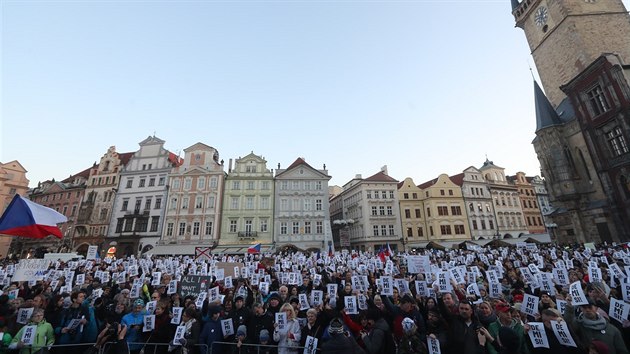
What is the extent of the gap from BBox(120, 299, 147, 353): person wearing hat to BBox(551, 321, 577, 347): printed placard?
7.77 m

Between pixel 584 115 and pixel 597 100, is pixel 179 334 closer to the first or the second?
pixel 584 115

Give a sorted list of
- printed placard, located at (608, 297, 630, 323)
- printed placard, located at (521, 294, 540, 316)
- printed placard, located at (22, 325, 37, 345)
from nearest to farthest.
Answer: printed placard, located at (608, 297, 630, 323), printed placard, located at (22, 325, 37, 345), printed placard, located at (521, 294, 540, 316)

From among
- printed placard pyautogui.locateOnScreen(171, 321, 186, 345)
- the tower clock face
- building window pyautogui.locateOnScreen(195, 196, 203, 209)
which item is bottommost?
printed placard pyautogui.locateOnScreen(171, 321, 186, 345)

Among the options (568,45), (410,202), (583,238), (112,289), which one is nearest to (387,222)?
(410,202)

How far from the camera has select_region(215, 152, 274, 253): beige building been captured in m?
36.7

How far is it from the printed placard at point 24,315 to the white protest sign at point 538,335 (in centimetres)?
962

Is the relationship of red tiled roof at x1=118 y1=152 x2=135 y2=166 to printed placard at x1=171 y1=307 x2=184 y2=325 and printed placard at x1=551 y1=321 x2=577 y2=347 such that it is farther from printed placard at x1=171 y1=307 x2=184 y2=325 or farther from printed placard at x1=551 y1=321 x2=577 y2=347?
printed placard at x1=551 y1=321 x2=577 y2=347

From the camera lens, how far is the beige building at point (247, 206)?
3669 centimetres

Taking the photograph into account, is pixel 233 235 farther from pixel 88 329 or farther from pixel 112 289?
pixel 88 329

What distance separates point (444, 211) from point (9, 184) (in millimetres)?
68823

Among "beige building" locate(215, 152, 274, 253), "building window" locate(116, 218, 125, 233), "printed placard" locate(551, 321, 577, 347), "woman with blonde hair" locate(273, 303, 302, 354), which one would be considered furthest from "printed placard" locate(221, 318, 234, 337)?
"building window" locate(116, 218, 125, 233)

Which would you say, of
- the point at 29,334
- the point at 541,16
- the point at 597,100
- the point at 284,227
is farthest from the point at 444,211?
the point at 29,334

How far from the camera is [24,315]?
20.1 feet

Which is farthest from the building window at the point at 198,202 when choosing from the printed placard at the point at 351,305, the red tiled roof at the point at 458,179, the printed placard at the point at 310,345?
the red tiled roof at the point at 458,179
